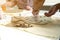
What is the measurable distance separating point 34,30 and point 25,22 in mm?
79

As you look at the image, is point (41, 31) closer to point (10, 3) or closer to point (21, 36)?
point (21, 36)

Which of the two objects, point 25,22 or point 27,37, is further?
point 25,22

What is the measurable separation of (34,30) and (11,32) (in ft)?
0.24

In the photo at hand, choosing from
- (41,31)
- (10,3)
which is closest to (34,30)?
(41,31)

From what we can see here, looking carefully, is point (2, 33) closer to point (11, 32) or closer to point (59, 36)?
point (11, 32)

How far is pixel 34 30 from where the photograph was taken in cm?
42

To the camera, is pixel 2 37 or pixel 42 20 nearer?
pixel 2 37

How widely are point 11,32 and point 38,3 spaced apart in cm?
12

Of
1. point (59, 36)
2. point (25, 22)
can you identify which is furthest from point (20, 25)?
point (59, 36)

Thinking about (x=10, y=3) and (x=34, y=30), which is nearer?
(x=34, y=30)

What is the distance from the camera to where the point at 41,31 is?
40cm

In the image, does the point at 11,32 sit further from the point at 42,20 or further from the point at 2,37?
the point at 42,20

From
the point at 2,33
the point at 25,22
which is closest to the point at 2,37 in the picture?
the point at 2,33

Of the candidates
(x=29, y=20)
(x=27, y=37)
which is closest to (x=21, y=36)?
(x=27, y=37)
